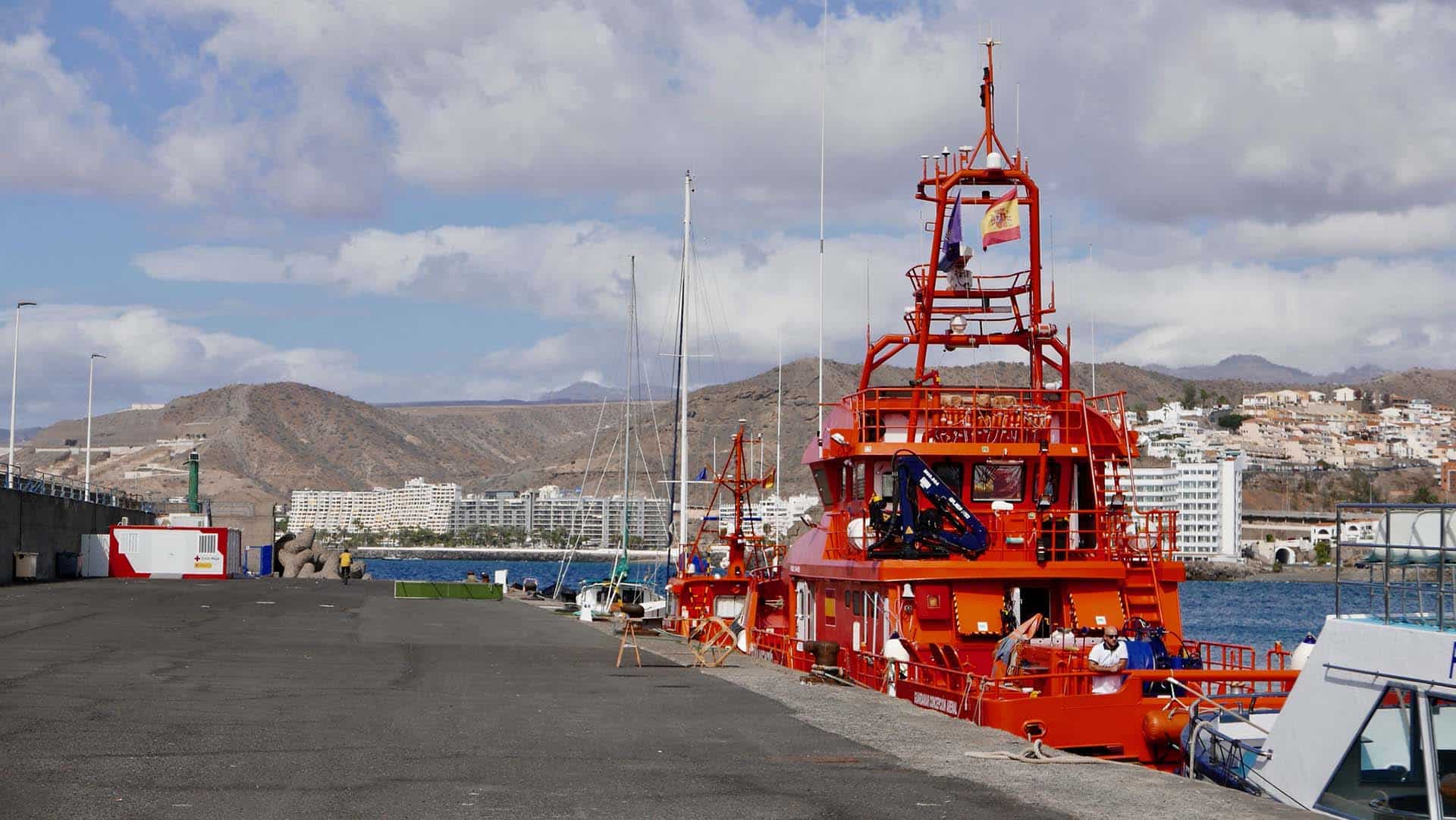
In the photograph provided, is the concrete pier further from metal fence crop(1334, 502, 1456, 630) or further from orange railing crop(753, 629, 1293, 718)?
metal fence crop(1334, 502, 1456, 630)

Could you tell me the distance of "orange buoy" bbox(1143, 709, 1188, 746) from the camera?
17953 millimetres

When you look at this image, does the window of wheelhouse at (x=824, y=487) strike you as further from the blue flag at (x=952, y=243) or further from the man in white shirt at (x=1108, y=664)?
the man in white shirt at (x=1108, y=664)

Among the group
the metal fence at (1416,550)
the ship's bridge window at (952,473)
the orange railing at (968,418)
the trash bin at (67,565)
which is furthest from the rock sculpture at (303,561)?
the metal fence at (1416,550)

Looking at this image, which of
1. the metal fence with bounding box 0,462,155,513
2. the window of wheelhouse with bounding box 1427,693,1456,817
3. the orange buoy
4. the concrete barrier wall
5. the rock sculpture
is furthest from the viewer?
the rock sculpture

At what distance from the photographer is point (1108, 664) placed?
18812 millimetres

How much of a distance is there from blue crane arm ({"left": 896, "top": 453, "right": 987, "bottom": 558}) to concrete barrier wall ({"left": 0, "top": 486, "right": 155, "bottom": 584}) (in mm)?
38715

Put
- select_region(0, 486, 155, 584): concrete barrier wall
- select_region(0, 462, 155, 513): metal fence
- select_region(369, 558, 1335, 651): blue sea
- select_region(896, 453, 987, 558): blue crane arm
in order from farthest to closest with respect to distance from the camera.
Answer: select_region(369, 558, 1335, 651): blue sea → select_region(0, 462, 155, 513): metal fence → select_region(0, 486, 155, 584): concrete barrier wall → select_region(896, 453, 987, 558): blue crane arm

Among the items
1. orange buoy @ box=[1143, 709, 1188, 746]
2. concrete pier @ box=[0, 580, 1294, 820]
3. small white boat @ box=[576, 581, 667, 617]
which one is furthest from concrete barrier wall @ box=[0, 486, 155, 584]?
orange buoy @ box=[1143, 709, 1188, 746]

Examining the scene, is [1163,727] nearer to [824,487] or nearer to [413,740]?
[413,740]

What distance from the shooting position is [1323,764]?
1381 centimetres

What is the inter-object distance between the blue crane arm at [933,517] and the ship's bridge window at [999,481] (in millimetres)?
795

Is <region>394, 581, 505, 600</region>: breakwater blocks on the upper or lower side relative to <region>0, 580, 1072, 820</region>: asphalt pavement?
lower

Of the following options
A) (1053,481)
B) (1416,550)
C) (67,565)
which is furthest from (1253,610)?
(1416,550)

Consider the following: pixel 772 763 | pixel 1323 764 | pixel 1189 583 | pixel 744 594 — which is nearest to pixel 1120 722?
pixel 1323 764
